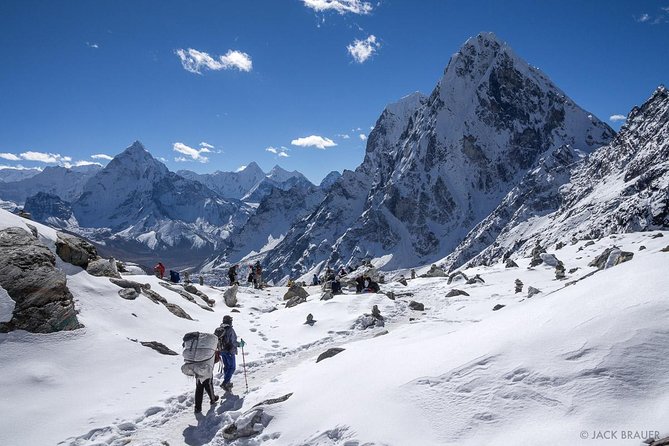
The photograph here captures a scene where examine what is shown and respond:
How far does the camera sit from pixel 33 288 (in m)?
13.7

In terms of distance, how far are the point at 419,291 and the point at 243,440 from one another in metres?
25.6

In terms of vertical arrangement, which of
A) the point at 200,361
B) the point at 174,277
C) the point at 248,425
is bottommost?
the point at 248,425

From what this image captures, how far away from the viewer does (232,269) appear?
3684cm

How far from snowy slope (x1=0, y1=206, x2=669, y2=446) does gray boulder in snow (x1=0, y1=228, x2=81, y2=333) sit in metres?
0.43

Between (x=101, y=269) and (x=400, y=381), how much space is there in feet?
54.2

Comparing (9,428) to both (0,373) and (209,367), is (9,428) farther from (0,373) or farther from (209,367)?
(209,367)

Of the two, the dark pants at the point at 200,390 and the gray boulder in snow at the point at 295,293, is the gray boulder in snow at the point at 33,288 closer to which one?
the dark pants at the point at 200,390

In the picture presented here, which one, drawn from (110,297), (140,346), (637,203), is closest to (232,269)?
(110,297)

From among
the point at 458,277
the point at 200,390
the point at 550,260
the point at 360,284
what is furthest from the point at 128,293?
the point at 550,260

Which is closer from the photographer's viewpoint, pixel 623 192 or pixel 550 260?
pixel 550 260

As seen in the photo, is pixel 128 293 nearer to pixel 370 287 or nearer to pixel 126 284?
pixel 126 284

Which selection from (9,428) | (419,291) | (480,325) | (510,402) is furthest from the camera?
(419,291)

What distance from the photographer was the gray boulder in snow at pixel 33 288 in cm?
1316

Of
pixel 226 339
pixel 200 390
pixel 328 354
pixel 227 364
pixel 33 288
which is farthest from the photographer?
pixel 328 354
